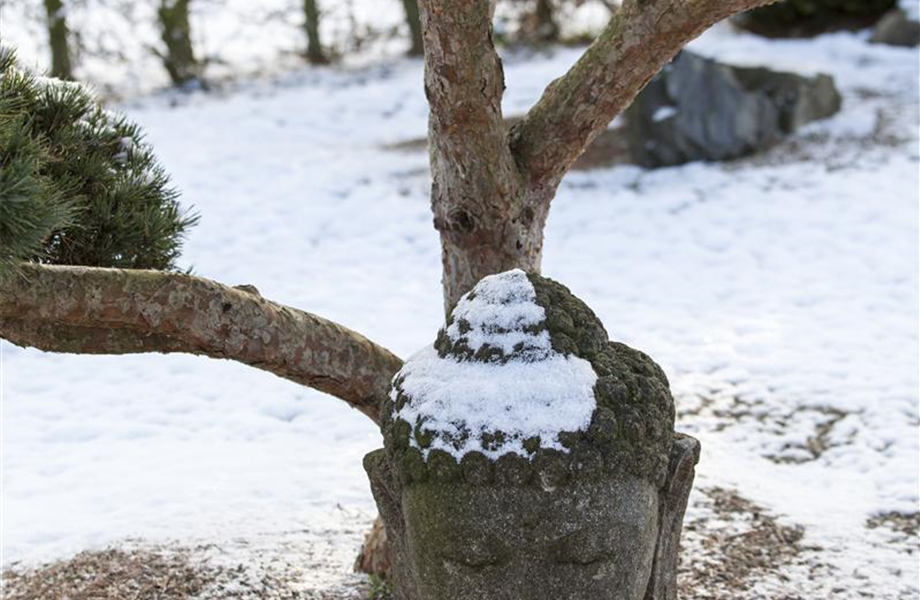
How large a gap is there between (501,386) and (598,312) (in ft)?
12.6

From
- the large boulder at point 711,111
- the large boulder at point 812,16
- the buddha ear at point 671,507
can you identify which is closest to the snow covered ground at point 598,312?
the large boulder at point 711,111

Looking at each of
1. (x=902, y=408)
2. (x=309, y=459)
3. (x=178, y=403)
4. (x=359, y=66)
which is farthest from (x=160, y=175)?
(x=359, y=66)

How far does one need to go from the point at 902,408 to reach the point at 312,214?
13.5 ft

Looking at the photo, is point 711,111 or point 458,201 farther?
point 711,111

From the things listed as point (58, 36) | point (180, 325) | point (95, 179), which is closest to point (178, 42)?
point (58, 36)

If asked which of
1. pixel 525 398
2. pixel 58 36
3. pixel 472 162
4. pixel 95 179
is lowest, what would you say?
pixel 525 398

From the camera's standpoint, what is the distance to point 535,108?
3.33 meters

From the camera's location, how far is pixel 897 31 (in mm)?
10086

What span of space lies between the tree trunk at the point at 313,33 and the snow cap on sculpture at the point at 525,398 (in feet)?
32.8

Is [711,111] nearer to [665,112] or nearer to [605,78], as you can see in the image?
[665,112]

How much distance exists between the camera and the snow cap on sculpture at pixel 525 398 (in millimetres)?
2398

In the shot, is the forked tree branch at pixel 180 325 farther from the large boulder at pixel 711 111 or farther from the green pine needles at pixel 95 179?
the large boulder at pixel 711 111

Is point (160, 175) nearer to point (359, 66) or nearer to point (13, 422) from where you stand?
point (13, 422)

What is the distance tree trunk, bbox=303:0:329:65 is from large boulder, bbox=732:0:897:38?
4.36m
